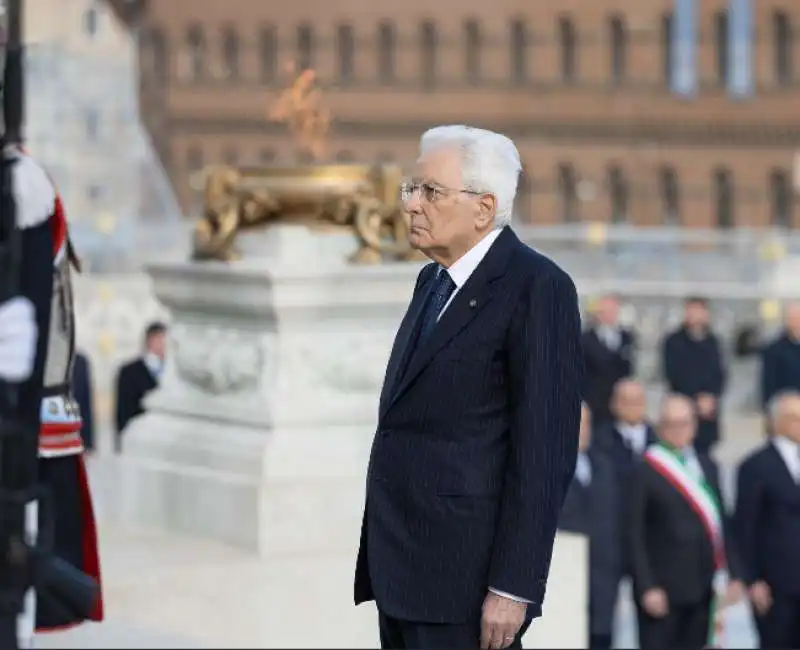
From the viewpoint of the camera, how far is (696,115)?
2153 inches

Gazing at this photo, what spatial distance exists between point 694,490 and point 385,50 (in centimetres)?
4987

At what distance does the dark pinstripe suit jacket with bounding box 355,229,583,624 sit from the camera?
5621mm

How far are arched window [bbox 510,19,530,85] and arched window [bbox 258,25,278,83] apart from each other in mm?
6488

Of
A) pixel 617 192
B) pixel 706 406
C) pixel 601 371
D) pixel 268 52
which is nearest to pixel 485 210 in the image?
pixel 601 371

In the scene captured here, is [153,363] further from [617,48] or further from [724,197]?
[617,48]

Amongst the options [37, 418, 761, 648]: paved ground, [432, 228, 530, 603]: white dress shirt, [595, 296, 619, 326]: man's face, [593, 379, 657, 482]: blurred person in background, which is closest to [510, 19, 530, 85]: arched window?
[595, 296, 619, 326]: man's face

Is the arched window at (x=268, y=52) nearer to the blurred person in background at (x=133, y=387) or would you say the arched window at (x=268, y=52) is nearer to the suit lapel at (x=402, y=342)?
the blurred person in background at (x=133, y=387)

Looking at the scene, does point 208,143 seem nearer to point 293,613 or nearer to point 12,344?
point 293,613

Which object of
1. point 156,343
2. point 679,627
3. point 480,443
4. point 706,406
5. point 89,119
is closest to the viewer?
point 480,443

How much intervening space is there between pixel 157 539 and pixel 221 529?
374mm

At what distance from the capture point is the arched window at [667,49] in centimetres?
5541

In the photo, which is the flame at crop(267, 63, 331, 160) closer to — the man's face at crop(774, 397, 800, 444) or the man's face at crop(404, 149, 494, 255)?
the man's face at crop(774, 397, 800, 444)

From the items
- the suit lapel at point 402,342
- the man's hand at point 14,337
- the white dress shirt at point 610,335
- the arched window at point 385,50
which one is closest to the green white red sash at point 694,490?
the suit lapel at point 402,342

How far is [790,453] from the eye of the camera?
36.9ft
